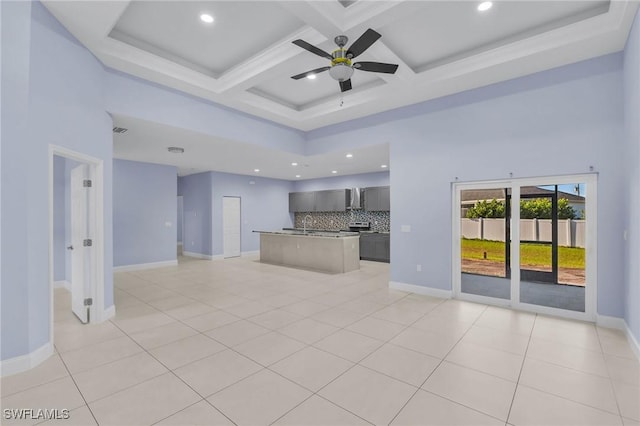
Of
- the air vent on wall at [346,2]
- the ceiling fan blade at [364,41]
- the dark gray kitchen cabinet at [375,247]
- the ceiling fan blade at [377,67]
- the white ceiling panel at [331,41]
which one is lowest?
the dark gray kitchen cabinet at [375,247]

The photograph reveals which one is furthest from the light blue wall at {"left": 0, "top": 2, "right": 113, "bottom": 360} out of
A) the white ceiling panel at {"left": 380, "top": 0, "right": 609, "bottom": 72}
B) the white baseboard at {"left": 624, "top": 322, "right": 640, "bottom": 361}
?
the white baseboard at {"left": 624, "top": 322, "right": 640, "bottom": 361}

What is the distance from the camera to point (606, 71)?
3.48 metres

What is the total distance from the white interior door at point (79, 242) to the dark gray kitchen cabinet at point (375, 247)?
21.8 feet

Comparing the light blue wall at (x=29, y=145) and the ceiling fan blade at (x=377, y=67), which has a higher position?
the ceiling fan blade at (x=377, y=67)

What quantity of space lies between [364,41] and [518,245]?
352 centimetres

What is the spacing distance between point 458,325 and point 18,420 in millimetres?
4066

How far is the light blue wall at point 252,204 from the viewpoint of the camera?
894 centimetres

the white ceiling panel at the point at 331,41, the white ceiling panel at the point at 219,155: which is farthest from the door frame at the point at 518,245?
the white ceiling panel at the point at 219,155

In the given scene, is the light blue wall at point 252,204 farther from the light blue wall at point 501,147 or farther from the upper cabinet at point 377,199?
the light blue wall at point 501,147

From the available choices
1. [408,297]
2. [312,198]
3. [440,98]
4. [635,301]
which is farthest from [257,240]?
[635,301]

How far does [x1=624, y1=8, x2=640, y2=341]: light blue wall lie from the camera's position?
278 centimetres

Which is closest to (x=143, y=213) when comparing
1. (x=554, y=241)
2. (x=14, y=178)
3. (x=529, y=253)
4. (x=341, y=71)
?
(x=14, y=178)

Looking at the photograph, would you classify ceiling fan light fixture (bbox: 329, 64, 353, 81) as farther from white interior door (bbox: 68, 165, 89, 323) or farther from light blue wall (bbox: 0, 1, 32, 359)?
white interior door (bbox: 68, 165, 89, 323)

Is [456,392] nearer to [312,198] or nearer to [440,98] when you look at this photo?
[440,98]
